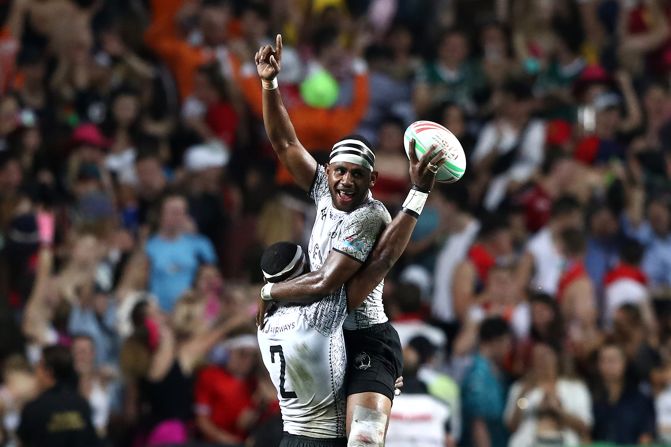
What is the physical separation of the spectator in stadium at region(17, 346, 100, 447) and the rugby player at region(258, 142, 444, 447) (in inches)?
137

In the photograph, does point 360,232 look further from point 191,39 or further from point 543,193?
point 191,39

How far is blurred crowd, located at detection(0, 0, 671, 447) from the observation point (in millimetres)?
13078

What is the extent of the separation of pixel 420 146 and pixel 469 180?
8215 mm

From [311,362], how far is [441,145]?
142cm

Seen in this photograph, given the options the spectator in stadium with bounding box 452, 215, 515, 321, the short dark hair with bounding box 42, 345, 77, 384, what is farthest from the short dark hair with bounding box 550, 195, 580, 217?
the short dark hair with bounding box 42, 345, 77, 384

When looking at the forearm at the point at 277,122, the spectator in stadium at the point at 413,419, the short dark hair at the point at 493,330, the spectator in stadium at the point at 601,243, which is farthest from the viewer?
the spectator in stadium at the point at 601,243

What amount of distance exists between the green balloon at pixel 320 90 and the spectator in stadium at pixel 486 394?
3.76 meters

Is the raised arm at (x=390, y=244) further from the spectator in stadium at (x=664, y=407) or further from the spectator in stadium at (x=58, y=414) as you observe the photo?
the spectator in stadium at (x=664, y=407)

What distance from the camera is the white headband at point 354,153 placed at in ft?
28.3

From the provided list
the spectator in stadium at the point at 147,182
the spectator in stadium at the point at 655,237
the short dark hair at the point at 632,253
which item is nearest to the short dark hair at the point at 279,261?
the spectator in stadium at the point at 147,182

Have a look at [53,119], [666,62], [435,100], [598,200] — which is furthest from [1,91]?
[666,62]

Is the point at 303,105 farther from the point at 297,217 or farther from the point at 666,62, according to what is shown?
the point at 666,62

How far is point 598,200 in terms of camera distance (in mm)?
15953

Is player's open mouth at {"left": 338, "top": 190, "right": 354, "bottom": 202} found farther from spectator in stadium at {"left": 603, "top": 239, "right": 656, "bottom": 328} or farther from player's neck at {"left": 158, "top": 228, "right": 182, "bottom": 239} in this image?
spectator in stadium at {"left": 603, "top": 239, "right": 656, "bottom": 328}
